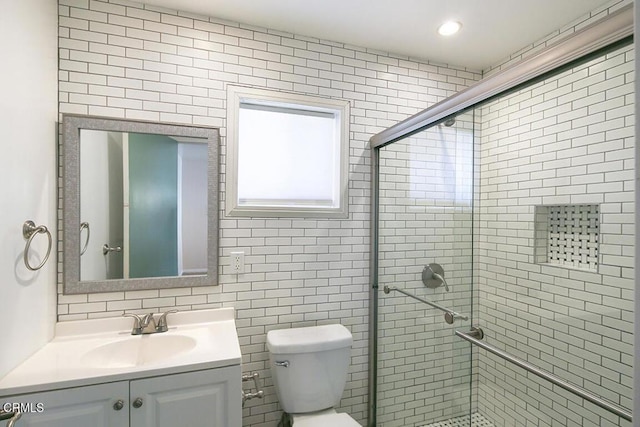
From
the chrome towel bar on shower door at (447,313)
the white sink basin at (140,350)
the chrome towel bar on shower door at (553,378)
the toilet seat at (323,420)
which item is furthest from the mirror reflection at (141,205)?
the chrome towel bar on shower door at (553,378)

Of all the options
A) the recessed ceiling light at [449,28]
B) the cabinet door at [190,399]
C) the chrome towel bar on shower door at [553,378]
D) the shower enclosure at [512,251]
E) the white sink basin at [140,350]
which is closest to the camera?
the chrome towel bar on shower door at [553,378]

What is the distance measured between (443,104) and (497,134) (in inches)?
13.7

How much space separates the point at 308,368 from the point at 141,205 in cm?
130

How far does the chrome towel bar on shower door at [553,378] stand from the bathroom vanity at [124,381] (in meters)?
1.14

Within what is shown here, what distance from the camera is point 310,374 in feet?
5.49

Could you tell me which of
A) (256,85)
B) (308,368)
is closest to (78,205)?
(256,85)

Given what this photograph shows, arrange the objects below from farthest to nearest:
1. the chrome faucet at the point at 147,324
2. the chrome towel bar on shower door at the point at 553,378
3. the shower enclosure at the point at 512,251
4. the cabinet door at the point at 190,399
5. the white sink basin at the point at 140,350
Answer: the chrome faucet at the point at 147,324, the white sink basin at the point at 140,350, the cabinet door at the point at 190,399, the shower enclosure at the point at 512,251, the chrome towel bar on shower door at the point at 553,378

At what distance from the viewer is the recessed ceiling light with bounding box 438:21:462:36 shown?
1788mm

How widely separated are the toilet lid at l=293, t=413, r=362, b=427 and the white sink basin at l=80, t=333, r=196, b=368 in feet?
2.35

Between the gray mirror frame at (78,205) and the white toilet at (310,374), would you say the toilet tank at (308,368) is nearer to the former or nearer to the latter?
→ the white toilet at (310,374)

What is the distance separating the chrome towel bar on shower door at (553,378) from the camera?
97 cm

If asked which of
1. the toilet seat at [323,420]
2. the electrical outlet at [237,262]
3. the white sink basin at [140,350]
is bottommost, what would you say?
the toilet seat at [323,420]

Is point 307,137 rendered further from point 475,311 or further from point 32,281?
point 32,281

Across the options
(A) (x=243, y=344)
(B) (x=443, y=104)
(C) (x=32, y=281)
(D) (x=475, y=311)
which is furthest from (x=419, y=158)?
(C) (x=32, y=281)
